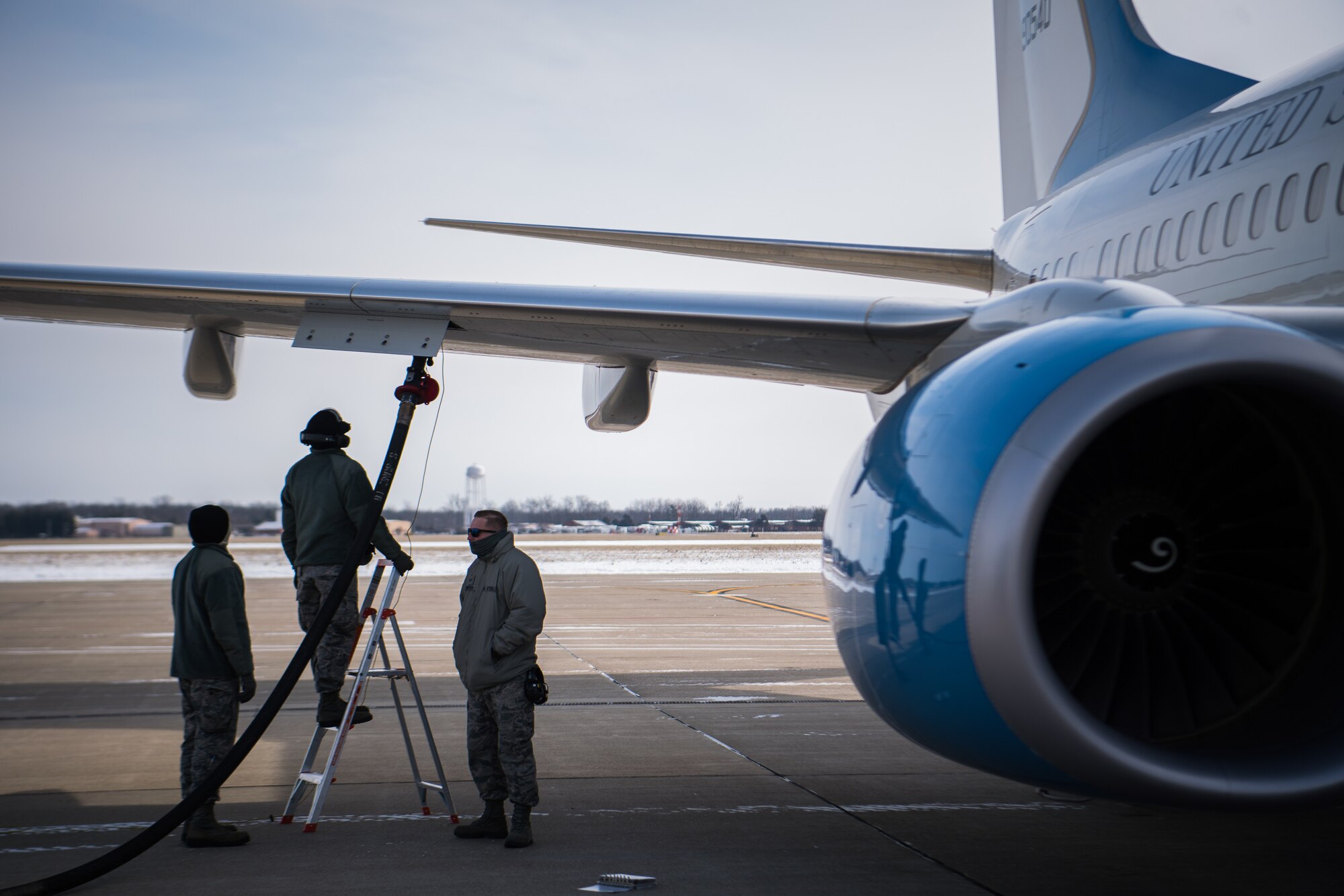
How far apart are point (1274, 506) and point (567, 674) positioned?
342 inches

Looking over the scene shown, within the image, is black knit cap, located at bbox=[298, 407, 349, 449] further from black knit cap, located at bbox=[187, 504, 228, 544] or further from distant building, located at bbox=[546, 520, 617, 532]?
distant building, located at bbox=[546, 520, 617, 532]

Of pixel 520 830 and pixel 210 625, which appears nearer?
pixel 520 830

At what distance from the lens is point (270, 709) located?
17.4 ft

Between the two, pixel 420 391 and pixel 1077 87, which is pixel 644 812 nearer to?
pixel 420 391

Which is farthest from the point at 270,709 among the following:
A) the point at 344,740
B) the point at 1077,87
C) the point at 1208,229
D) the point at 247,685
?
the point at 1077,87

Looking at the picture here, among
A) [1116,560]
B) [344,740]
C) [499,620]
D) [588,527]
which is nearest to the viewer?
[1116,560]

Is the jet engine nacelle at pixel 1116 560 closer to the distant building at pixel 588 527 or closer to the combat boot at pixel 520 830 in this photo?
the combat boot at pixel 520 830

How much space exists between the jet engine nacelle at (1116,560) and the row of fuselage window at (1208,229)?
176cm

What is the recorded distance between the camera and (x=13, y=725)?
8875 millimetres

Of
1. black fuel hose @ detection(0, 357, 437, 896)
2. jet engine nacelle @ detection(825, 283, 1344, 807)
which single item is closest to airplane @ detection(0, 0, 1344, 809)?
jet engine nacelle @ detection(825, 283, 1344, 807)

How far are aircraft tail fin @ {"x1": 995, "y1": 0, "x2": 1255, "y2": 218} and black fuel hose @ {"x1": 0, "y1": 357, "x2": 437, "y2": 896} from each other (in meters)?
6.27

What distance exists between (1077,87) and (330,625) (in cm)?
817

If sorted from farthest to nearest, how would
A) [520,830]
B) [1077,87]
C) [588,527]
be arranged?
[588,527] < [1077,87] < [520,830]

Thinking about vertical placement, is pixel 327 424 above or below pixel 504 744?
above
